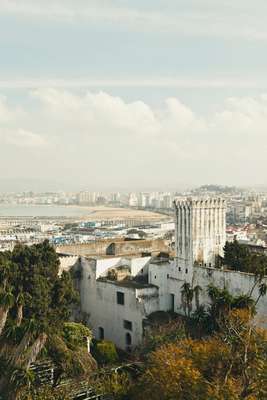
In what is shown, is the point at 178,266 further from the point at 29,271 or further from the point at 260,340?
the point at 260,340

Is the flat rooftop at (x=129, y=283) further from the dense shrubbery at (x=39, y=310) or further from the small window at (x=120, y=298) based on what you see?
the dense shrubbery at (x=39, y=310)

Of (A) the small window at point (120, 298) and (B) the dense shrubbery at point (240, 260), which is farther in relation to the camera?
(A) the small window at point (120, 298)

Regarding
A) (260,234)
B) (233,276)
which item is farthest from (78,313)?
(260,234)

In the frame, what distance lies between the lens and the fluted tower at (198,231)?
1019 inches

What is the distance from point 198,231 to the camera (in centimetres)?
2602

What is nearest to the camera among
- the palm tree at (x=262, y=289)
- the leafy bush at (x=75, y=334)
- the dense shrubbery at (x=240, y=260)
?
the leafy bush at (x=75, y=334)

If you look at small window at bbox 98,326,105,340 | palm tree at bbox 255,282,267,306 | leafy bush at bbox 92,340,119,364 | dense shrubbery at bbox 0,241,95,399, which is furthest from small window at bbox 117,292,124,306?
palm tree at bbox 255,282,267,306

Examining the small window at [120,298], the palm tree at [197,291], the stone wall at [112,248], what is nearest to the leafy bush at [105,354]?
the small window at [120,298]

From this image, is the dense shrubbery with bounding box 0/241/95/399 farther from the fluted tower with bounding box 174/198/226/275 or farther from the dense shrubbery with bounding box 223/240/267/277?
the dense shrubbery with bounding box 223/240/267/277

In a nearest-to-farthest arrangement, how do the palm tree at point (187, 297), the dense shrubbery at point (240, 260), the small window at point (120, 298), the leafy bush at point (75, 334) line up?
the leafy bush at point (75, 334), the palm tree at point (187, 297), the dense shrubbery at point (240, 260), the small window at point (120, 298)

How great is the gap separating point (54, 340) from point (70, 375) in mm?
1520

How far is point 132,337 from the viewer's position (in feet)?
85.9

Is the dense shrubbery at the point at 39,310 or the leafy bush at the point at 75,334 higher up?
the dense shrubbery at the point at 39,310

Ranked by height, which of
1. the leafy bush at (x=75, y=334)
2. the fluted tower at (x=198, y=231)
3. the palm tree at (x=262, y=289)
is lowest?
the leafy bush at (x=75, y=334)
